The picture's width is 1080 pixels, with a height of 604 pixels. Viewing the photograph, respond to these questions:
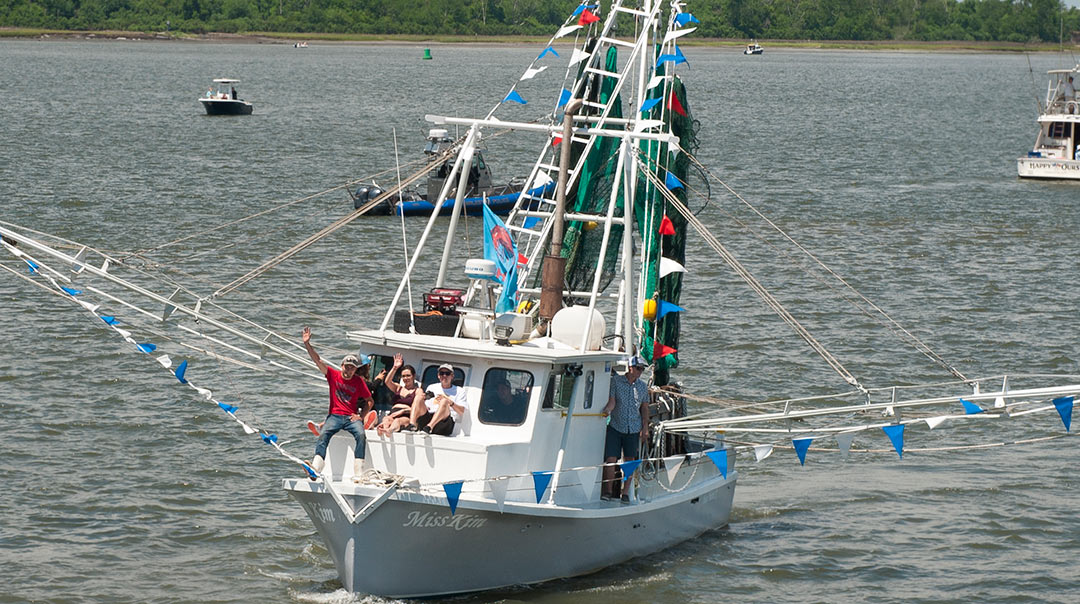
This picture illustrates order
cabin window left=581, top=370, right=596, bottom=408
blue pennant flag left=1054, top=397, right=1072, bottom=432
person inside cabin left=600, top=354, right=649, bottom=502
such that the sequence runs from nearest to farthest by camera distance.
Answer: blue pennant flag left=1054, top=397, right=1072, bottom=432 → cabin window left=581, top=370, right=596, bottom=408 → person inside cabin left=600, top=354, right=649, bottom=502

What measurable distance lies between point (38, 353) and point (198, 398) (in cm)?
489

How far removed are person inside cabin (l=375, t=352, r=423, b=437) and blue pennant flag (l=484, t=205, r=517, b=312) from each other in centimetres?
167

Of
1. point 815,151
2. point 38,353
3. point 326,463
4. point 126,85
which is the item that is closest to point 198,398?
point 38,353

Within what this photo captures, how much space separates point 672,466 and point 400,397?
14.3 feet

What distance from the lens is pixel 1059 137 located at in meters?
73.3

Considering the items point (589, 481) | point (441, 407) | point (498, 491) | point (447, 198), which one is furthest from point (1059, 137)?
point (498, 491)

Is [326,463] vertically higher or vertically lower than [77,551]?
higher

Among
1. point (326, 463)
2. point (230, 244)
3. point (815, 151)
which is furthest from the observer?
point (815, 151)

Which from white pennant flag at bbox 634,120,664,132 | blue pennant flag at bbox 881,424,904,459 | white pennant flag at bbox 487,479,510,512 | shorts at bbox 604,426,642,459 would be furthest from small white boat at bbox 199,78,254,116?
blue pennant flag at bbox 881,424,904,459

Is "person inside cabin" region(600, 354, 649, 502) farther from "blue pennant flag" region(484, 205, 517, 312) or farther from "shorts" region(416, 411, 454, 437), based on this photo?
"shorts" region(416, 411, 454, 437)

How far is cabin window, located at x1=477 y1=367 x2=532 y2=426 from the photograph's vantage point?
19156 millimetres

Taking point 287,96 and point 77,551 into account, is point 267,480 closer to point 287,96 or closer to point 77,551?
point 77,551

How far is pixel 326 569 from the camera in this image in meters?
20.6

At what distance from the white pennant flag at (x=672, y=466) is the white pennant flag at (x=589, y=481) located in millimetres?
1429
